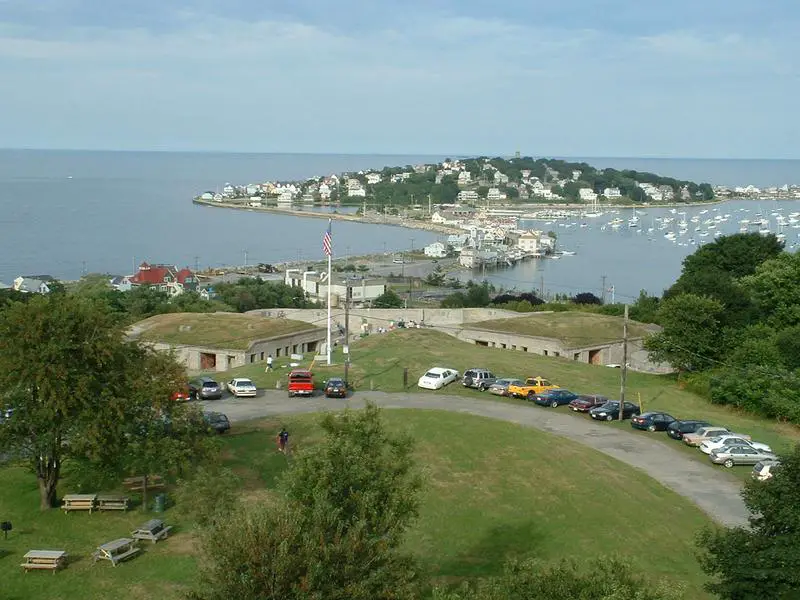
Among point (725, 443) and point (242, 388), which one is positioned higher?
point (242, 388)

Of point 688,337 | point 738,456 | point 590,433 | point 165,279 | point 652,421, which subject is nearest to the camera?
point 738,456

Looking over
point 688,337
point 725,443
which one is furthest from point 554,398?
point 688,337

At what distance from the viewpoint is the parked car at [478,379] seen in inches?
1275

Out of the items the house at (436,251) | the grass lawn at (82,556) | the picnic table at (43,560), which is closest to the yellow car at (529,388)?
the grass lawn at (82,556)

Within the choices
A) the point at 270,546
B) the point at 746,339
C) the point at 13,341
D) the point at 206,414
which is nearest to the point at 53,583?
the point at 13,341

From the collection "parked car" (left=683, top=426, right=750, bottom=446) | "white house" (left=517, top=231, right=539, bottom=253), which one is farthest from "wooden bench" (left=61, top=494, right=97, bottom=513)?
"white house" (left=517, top=231, right=539, bottom=253)

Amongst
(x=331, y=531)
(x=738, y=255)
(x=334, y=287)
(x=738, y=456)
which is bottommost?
(x=334, y=287)

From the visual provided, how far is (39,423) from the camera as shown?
18.6 m

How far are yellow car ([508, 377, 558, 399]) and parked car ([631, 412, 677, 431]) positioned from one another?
3.88 meters

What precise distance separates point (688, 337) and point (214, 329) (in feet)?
72.7

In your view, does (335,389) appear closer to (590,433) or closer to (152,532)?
(590,433)

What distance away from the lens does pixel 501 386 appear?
32.0 metres

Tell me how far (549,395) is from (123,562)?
18.0 m

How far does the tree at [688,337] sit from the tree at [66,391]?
24.6 m
